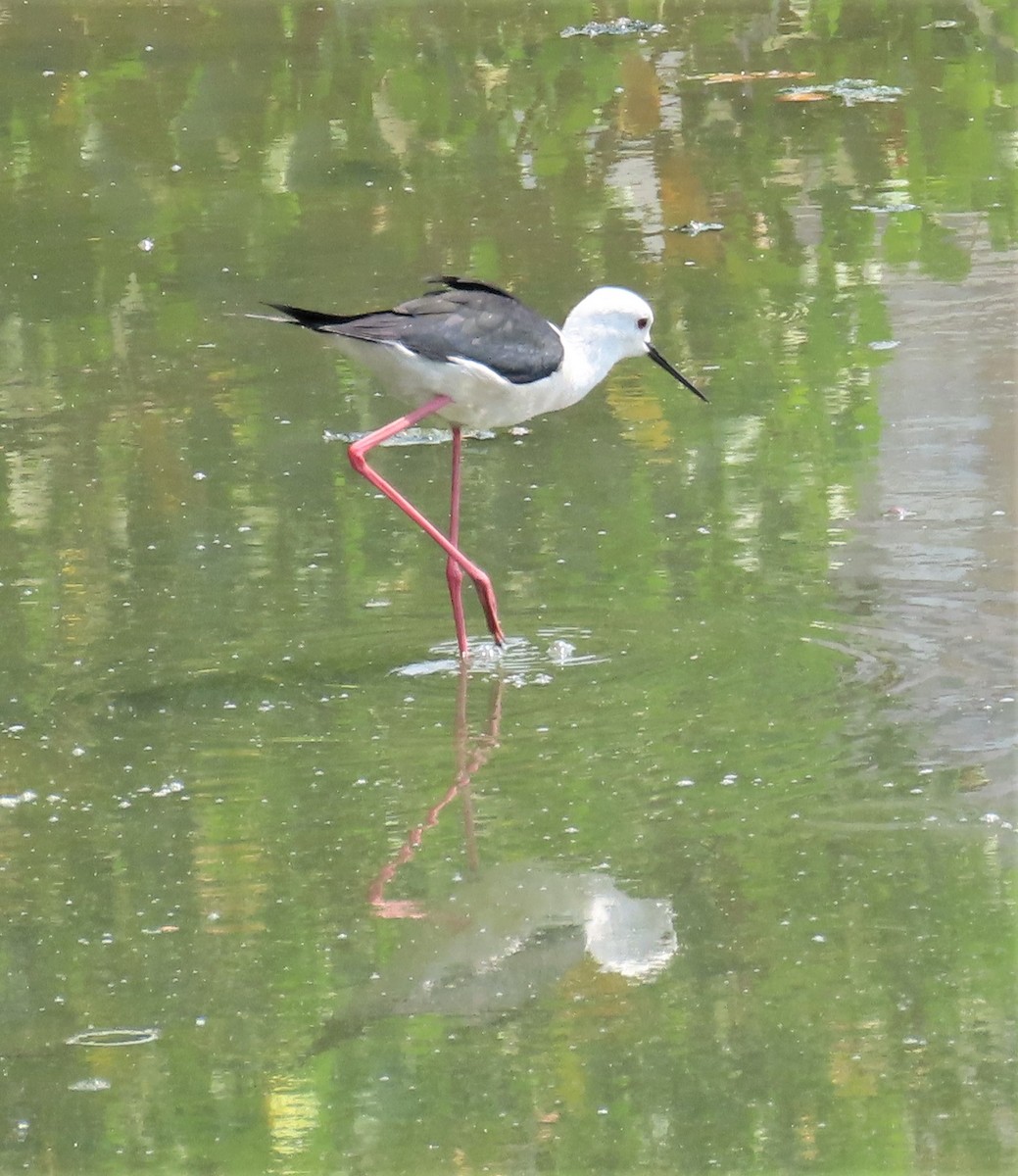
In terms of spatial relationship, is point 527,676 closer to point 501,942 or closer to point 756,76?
point 501,942

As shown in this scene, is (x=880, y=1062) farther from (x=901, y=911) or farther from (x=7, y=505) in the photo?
(x=7, y=505)

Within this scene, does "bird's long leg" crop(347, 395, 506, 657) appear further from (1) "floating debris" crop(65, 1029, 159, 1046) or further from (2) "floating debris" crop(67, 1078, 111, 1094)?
(2) "floating debris" crop(67, 1078, 111, 1094)

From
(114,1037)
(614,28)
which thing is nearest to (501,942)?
(114,1037)

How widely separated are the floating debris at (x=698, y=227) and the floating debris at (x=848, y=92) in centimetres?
223

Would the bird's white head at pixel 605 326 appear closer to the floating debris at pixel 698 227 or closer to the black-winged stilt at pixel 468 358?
the black-winged stilt at pixel 468 358

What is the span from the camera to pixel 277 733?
555cm

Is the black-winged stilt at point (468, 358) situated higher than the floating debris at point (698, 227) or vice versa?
the black-winged stilt at point (468, 358)

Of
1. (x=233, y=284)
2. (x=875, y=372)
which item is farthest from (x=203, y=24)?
(x=875, y=372)

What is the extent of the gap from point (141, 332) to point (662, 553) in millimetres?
3358

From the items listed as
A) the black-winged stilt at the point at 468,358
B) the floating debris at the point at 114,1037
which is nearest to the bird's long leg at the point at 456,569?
the black-winged stilt at the point at 468,358

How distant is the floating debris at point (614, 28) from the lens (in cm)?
1380

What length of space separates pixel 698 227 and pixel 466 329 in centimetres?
430

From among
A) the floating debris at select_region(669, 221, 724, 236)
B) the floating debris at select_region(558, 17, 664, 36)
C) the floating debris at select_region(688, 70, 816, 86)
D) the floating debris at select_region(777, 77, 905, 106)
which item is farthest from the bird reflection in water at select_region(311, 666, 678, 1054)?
the floating debris at select_region(558, 17, 664, 36)

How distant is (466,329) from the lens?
6121 millimetres
